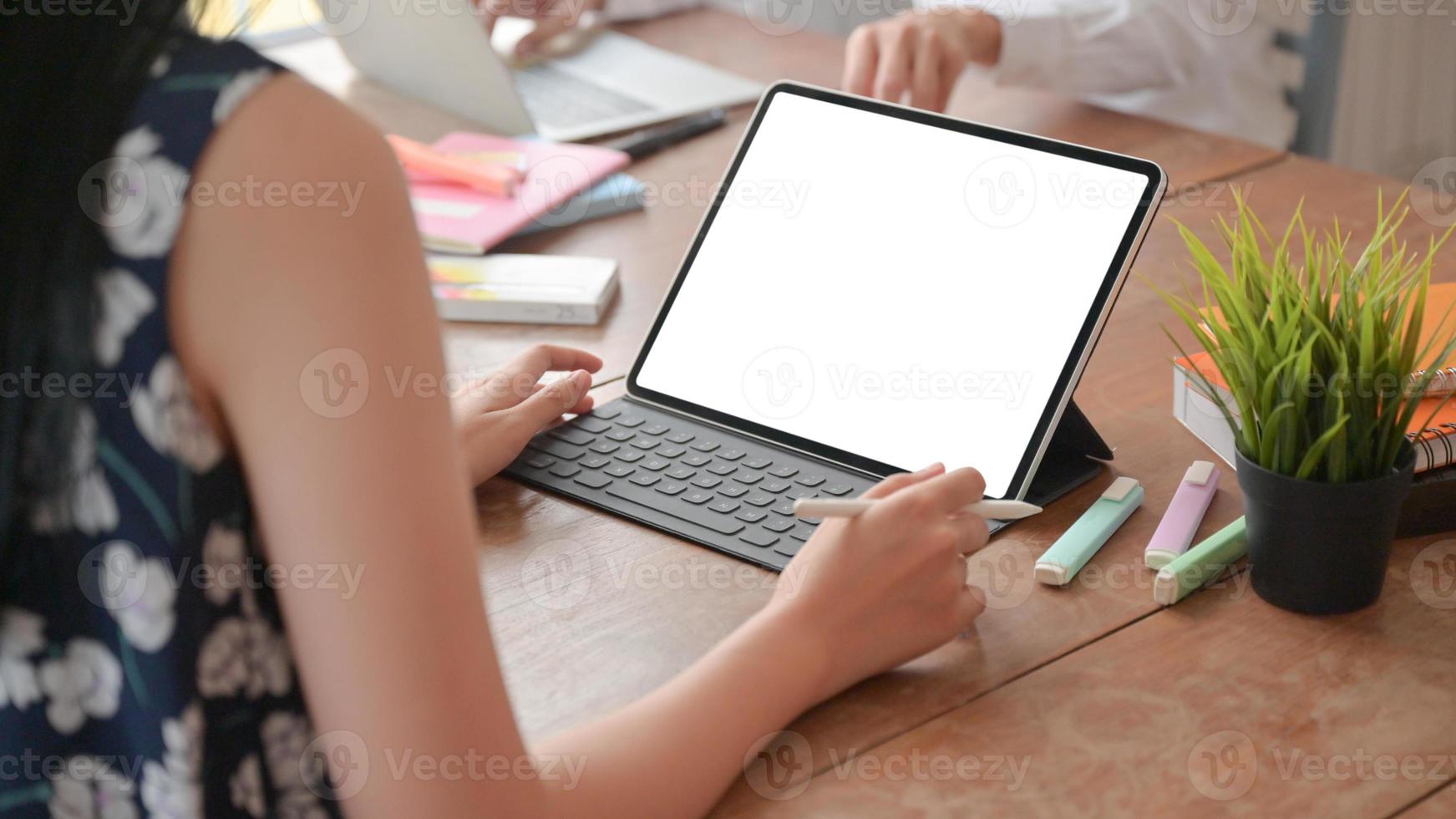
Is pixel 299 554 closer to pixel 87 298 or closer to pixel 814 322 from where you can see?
pixel 87 298

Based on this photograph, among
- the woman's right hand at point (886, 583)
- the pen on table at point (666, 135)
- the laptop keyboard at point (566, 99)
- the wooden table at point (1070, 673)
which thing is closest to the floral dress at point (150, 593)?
the wooden table at point (1070, 673)

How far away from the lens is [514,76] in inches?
70.4

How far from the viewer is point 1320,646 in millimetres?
720

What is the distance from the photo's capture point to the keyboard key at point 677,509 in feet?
2.81

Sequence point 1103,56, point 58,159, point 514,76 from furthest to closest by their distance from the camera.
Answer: point 514,76, point 1103,56, point 58,159

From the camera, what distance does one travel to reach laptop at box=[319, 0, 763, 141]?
5.08ft

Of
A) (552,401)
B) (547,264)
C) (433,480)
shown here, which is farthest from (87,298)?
(547,264)

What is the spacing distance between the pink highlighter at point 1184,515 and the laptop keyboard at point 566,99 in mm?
970

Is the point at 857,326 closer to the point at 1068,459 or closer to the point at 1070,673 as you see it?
the point at 1068,459

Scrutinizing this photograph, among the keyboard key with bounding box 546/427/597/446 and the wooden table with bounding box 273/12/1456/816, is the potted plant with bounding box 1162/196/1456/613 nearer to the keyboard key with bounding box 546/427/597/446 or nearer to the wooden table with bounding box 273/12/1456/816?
the wooden table with bounding box 273/12/1456/816

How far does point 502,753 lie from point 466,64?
1.16 m

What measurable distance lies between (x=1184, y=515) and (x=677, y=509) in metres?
0.32

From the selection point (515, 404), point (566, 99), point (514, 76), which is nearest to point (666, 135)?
point (566, 99)

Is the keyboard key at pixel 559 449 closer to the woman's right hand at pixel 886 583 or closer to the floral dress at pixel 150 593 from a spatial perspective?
the woman's right hand at pixel 886 583
